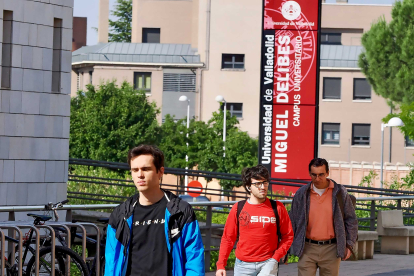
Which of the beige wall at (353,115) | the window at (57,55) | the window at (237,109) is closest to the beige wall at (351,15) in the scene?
the beige wall at (353,115)

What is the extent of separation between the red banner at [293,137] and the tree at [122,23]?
168 ft

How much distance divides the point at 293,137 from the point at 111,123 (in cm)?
2519

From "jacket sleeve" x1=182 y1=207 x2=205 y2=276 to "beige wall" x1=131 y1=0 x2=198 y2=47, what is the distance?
201 ft

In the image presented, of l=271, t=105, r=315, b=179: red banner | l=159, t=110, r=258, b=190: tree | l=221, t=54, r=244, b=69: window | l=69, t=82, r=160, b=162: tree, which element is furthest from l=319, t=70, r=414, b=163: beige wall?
l=271, t=105, r=315, b=179: red banner

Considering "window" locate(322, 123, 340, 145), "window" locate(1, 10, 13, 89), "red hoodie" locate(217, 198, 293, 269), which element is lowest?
"red hoodie" locate(217, 198, 293, 269)

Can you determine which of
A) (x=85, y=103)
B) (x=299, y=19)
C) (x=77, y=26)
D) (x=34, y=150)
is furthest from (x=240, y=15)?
(x=34, y=150)

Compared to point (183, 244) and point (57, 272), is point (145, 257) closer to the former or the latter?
point (183, 244)

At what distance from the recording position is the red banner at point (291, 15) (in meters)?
24.2

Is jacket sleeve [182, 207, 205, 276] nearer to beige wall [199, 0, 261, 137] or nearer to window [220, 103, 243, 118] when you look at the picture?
beige wall [199, 0, 261, 137]

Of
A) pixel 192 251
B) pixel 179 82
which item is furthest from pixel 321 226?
pixel 179 82

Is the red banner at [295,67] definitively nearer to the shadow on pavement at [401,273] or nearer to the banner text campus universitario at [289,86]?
the banner text campus universitario at [289,86]

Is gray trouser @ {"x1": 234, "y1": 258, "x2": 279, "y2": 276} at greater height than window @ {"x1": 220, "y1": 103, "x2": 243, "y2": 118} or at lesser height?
lesser

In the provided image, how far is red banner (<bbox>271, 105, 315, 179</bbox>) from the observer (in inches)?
964

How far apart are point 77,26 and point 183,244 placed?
77485mm
